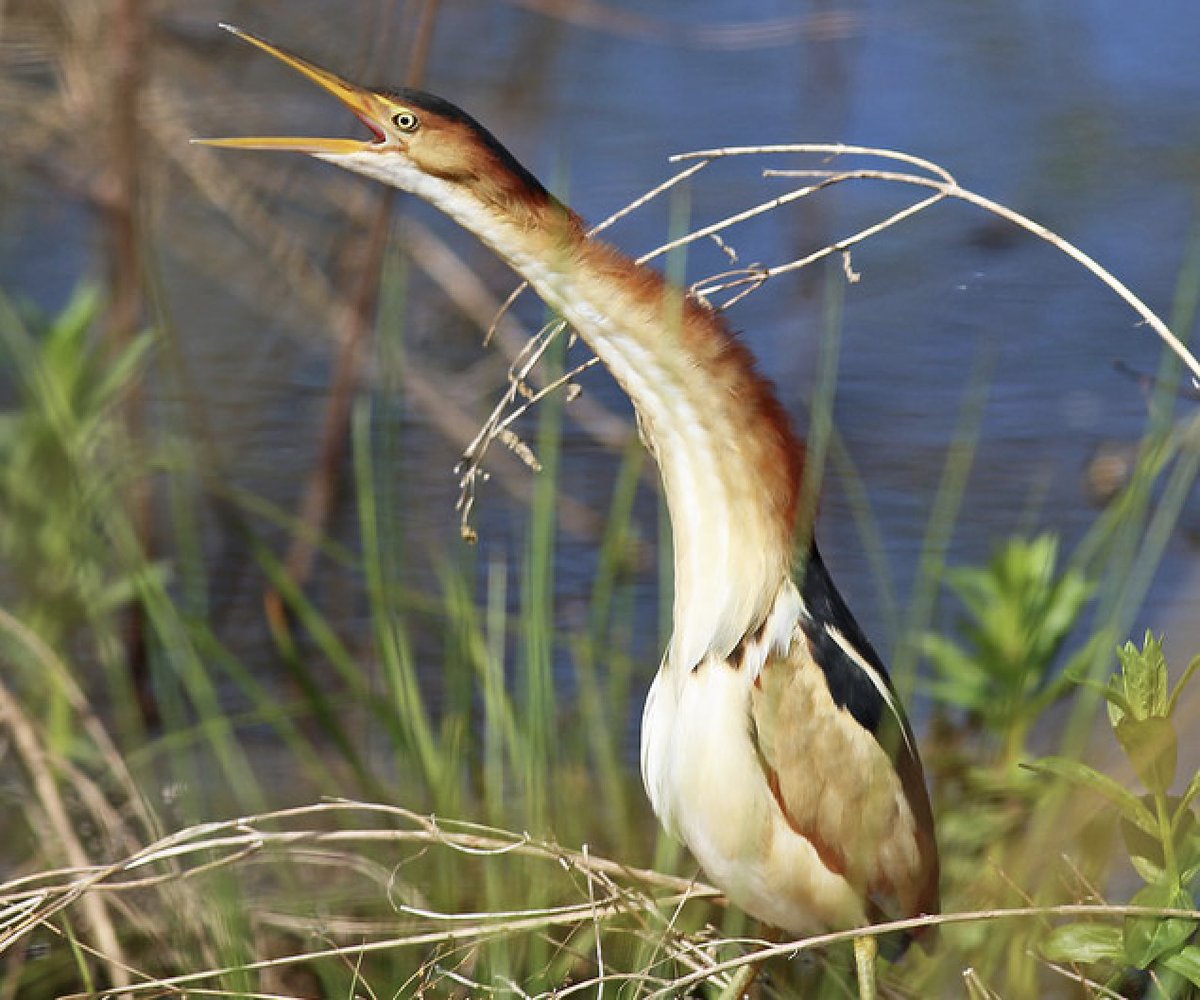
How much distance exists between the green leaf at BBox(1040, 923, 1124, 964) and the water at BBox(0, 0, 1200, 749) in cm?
104

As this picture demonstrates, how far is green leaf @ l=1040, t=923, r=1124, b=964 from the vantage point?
4.04 feet

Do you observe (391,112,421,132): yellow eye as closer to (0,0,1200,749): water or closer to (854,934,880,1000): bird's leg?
(854,934,880,1000): bird's leg

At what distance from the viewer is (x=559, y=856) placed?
1.27 m

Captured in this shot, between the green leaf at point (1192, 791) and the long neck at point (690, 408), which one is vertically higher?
the long neck at point (690, 408)

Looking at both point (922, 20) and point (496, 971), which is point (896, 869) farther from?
point (922, 20)

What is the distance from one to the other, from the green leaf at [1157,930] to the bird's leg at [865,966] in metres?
0.19

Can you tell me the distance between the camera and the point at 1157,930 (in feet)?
3.91

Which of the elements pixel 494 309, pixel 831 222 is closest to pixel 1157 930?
pixel 494 309

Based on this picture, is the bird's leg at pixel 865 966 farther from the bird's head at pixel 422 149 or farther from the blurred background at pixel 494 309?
the bird's head at pixel 422 149

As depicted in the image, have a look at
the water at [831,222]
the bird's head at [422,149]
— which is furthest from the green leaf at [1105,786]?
the water at [831,222]

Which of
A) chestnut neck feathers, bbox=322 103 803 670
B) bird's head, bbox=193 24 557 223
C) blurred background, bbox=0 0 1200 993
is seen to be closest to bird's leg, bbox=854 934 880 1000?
chestnut neck feathers, bbox=322 103 803 670

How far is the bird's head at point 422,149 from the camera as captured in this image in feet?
4.18

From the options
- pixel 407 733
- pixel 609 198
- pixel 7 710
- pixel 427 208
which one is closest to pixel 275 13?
pixel 427 208

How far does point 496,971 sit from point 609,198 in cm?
188
